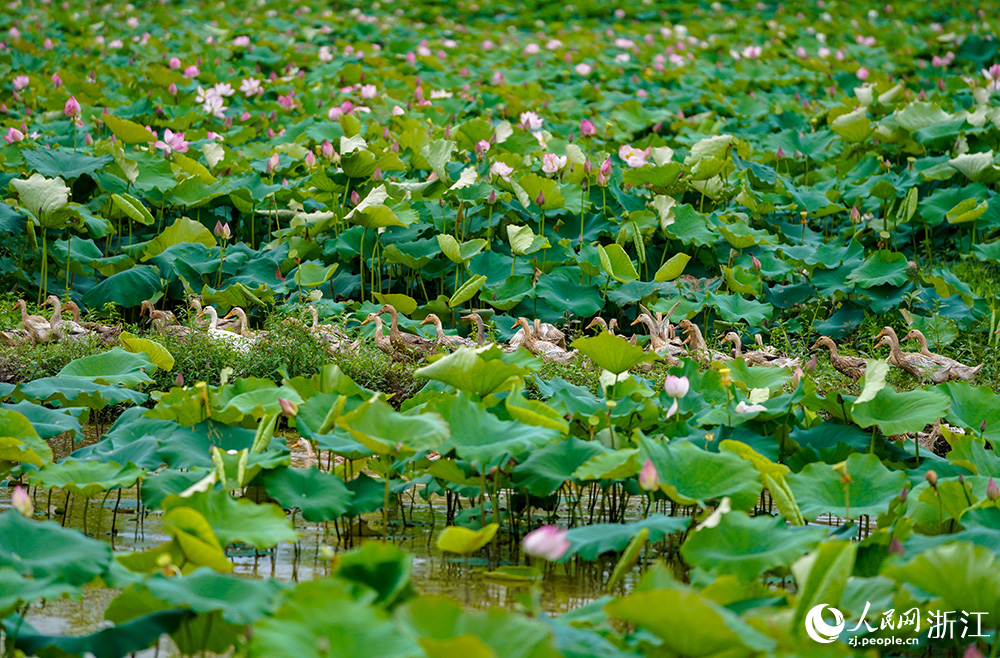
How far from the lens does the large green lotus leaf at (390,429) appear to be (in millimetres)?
2068

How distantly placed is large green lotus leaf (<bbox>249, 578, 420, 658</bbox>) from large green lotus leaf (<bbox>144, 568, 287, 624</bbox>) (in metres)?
0.18

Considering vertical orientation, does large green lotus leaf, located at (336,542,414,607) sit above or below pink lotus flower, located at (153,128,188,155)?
below

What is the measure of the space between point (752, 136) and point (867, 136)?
3.24ft

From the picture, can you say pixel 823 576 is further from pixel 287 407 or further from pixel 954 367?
pixel 954 367

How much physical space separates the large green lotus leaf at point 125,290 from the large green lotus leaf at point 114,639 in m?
2.84

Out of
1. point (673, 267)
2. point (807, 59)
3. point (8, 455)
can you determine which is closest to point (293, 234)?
point (673, 267)

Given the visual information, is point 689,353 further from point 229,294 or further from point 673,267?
point 229,294

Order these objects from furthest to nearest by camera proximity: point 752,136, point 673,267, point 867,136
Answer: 1. point 752,136
2. point 867,136
3. point 673,267

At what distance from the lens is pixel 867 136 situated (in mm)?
5574

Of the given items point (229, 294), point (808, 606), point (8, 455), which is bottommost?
point (229, 294)

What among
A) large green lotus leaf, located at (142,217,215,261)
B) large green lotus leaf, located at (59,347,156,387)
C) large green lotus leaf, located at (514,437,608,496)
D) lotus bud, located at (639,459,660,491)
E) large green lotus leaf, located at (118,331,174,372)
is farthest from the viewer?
large green lotus leaf, located at (142,217,215,261)

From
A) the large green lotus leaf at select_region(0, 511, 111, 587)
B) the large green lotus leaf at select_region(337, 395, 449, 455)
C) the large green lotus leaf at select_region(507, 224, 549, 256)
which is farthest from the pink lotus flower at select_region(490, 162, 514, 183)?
the large green lotus leaf at select_region(0, 511, 111, 587)

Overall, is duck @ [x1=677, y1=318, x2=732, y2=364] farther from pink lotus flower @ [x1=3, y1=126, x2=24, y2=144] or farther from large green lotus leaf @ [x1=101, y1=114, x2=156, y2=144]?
pink lotus flower @ [x1=3, y1=126, x2=24, y2=144]

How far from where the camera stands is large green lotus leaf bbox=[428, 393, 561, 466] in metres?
2.11
